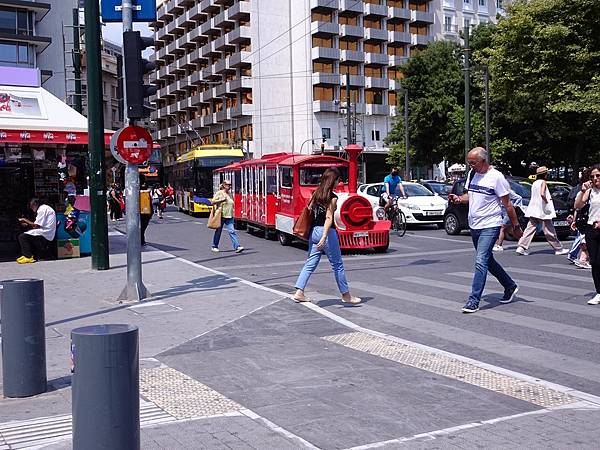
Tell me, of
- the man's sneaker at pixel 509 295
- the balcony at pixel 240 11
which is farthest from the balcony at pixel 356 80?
the man's sneaker at pixel 509 295

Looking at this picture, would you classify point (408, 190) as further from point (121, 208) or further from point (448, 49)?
point (448, 49)

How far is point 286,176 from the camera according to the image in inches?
741

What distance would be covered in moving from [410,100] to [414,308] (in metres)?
43.2

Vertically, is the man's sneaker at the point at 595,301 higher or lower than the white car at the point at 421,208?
lower

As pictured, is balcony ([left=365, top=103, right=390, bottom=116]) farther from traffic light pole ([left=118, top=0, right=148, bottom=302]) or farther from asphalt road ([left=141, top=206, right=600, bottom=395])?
traffic light pole ([left=118, top=0, right=148, bottom=302])

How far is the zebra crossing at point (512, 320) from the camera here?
6785 millimetres

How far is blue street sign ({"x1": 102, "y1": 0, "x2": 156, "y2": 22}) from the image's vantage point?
10.6 meters

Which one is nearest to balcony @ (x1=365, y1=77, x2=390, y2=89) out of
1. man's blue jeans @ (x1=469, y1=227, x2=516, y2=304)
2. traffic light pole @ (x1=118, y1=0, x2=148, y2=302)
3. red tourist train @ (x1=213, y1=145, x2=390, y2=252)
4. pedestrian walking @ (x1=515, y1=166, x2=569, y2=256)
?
red tourist train @ (x1=213, y1=145, x2=390, y2=252)

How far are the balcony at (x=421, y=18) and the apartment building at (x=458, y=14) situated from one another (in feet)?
5.19

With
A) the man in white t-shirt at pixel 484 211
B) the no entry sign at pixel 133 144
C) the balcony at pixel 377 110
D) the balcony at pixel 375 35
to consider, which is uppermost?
the balcony at pixel 375 35

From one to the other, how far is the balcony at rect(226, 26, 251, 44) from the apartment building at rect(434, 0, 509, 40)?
18838 mm

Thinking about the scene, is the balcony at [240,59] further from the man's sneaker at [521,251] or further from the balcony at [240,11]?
the man's sneaker at [521,251]

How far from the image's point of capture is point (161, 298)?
10.9 metres

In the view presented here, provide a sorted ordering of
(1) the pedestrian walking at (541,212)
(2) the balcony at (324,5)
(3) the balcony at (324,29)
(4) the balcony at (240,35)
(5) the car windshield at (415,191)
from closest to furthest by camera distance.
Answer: (1) the pedestrian walking at (541,212) < (5) the car windshield at (415,191) < (2) the balcony at (324,5) < (3) the balcony at (324,29) < (4) the balcony at (240,35)
